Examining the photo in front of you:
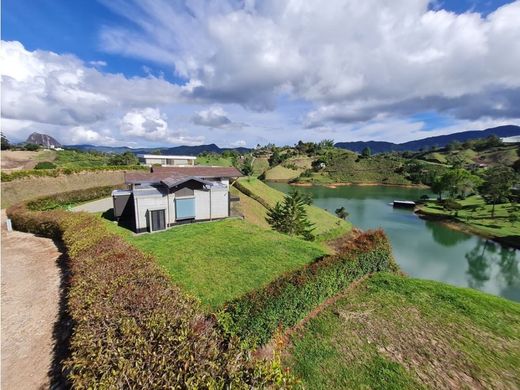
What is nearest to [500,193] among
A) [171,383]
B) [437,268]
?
[437,268]

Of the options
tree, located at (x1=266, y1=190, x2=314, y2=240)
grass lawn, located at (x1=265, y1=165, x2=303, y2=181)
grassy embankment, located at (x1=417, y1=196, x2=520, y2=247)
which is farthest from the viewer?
grass lawn, located at (x1=265, y1=165, x2=303, y2=181)

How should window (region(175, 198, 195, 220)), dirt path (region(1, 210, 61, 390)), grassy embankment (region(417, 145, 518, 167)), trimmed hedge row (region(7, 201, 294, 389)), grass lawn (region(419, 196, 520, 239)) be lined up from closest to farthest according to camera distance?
1. trimmed hedge row (region(7, 201, 294, 389))
2. dirt path (region(1, 210, 61, 390))
3. window (region(175, 198, 195, 220))
4. grass lawn (region(419, 196, 520, 239))
5. grassy embankment (region(417, 145, 518, 167))

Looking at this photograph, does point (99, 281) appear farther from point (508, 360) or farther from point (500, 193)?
point (500, 193)

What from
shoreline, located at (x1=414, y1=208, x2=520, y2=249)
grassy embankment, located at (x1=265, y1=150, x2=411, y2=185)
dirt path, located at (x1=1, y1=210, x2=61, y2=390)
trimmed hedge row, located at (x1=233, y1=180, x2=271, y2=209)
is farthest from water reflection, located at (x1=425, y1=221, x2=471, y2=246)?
grassy embankment, located at (x1=265, y1=150, x2=411, y2=185)

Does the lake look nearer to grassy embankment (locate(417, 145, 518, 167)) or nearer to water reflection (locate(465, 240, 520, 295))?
water reflection (locate(465, 240, 520, 295))

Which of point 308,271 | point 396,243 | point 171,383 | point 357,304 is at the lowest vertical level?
point 396,243

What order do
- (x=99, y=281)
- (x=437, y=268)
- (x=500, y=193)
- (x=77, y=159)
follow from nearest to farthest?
(x=99, y=281), (x=437, y=268), (x=500, y=193), (x=77, y=159)

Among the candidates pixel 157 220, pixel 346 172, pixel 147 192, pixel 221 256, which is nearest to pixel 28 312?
pixel 221 256
